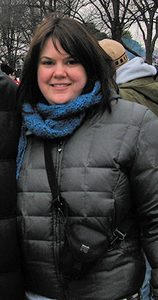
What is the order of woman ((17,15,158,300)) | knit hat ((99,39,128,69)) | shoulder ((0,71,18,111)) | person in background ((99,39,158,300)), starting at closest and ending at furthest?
woman ((17,15,158,300)) → shoulder ((0,71,18,111)) → person in background ((99,39,158,300)) → knit hat ((99,39,128,69))

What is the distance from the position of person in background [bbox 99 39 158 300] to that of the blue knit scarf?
1.39 meters

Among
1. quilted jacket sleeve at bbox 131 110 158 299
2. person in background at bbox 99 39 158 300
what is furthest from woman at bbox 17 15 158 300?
person in background at bbox 99 39 158 300

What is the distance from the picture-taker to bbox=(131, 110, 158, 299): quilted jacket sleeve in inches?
55.8

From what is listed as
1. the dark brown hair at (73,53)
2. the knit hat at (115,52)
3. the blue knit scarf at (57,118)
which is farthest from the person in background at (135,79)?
the blue knit scarf at (57,118)

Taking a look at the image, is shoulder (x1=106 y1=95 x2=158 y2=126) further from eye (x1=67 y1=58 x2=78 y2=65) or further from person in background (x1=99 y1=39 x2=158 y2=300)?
person in background (x1=99 y1=39 x2=158 y2=300)

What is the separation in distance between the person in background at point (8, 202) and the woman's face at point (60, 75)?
0.18 m

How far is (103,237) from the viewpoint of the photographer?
4.50 ft

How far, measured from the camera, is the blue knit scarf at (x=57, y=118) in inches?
57.7

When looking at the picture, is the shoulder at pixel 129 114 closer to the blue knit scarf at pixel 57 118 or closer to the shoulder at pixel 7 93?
the blue knit scarf at pixel 57 118

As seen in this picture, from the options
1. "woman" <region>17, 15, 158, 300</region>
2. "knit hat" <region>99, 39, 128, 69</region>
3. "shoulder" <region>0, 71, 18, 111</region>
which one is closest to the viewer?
"woman" <region>17, 15, 158, 300</region>

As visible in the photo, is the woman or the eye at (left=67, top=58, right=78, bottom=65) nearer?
the woman

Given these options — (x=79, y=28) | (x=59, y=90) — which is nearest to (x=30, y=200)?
(x=59, y=90)

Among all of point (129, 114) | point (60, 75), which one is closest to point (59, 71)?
point (60, 75)

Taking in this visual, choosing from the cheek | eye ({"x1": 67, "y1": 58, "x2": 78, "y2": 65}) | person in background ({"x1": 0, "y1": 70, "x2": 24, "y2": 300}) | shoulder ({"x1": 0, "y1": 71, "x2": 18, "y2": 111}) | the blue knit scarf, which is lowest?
person in background ({"x1": 0, "y1": 70, "x2": 24, "y2": 300})
